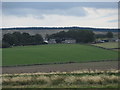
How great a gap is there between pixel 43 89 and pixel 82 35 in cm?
6505

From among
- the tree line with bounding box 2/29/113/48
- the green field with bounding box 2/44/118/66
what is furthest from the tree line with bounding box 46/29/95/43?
the green field with bounding box 2/44/118/66

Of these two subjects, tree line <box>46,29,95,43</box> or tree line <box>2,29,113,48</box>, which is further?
tree line <box>46,29,95,43</box>

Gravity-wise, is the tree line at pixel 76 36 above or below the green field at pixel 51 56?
above

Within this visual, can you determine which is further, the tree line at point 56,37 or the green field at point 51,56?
the tree line at point 56,37

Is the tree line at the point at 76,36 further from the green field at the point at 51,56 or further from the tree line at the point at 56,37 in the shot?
the green field at the point at 51,56

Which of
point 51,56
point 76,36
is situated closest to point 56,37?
point 76,36

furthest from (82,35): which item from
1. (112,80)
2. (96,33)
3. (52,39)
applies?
(112,80)

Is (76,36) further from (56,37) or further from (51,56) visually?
(51,56)

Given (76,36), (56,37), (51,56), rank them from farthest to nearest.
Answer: (56,37) < (76,36) < (51,56)

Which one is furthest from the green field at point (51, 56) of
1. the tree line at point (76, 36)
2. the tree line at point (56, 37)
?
the tree line at point (76, 36)

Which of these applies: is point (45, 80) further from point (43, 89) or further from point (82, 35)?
point (82, 35)

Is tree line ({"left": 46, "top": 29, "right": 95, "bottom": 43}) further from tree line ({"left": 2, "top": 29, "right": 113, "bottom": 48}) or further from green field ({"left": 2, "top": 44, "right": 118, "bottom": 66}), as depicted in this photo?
green field ({"left": 2, "top": 44, "right": 118, "bottom": 66})

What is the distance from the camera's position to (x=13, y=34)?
61.9 metres

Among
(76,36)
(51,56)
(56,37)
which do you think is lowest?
(51,56)
